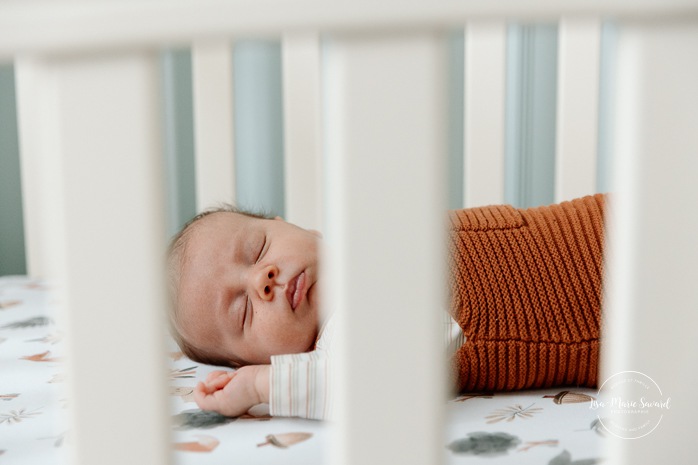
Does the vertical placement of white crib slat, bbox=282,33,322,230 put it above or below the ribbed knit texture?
above

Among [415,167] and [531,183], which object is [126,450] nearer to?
[415,167]

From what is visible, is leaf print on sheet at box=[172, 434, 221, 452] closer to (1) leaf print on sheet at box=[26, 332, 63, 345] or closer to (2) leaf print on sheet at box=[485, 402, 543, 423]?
(2) leaf print on sheet at box=[485, 402, 543, 423]

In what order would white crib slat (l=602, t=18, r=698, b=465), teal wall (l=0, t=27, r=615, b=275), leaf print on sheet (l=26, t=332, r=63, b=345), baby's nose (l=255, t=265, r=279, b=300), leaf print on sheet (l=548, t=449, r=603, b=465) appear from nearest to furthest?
white crib slat (l=602, t=18, r=698, b=465)
leaf print on sheet (l=548, t=449, r=603, b=465)
baby's nose (l=255, t=265, r=279, b=300)
leaf print on sheet (l=26, t=332, r=63, b=345)
teal wall (l=0, t=27, r=615, b=275)

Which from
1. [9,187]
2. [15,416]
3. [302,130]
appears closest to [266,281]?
[15,416]

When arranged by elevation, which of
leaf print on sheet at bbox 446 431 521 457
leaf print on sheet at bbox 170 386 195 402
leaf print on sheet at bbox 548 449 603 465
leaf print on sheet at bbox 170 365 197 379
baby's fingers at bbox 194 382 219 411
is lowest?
leaf print on sheet at bbox 170 365 197 379

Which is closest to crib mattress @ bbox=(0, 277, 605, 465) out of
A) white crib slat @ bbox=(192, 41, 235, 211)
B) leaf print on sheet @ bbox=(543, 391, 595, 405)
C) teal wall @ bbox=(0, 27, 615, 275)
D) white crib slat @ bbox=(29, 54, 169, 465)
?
leaf print on sheet @ bbox=(543, 391, 595, 405)

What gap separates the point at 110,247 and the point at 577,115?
870 mm

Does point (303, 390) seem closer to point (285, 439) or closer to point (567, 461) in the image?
point (285, 439)

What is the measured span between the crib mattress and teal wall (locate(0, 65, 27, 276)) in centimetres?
71

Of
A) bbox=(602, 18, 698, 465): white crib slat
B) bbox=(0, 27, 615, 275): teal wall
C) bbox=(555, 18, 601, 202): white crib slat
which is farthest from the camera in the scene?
bbox=(0, 27, 615, 275): teal wall

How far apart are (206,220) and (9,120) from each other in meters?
0.74

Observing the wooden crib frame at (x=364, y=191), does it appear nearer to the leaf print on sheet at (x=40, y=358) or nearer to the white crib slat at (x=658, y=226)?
the white crib slat at (x=658, y=226)

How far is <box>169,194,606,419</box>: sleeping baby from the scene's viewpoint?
2.05 ft

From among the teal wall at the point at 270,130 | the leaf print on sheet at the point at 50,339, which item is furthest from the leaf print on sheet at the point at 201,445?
the teal wall at the point at 270,130
